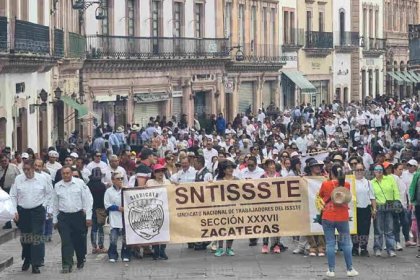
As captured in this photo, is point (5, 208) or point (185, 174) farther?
point (185, 174)

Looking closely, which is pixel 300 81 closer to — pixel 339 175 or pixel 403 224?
pixel 403 224

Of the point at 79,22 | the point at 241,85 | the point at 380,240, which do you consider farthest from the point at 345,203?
the point at 241,85

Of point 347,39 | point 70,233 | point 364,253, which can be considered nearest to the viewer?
point 70,233

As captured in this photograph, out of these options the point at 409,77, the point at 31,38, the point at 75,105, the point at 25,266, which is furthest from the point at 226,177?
the point at 409,77

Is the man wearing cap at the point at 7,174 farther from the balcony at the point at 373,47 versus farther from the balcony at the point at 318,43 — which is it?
the balcony at the point at 373,47

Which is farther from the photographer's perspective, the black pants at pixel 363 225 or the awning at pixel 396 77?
the awning at pixel 396 77

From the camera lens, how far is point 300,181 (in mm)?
21984

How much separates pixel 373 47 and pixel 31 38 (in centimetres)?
5068

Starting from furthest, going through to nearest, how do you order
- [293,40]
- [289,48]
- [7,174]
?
[293,40], [289,48], [7,174]

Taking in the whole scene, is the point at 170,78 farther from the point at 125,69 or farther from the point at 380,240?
the point at 380,240

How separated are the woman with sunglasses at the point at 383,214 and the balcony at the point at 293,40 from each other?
46.1m

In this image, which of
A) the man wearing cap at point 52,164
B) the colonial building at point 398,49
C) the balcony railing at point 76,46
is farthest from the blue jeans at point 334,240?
the colonial building at point 398,49

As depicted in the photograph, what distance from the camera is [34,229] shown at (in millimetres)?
20250

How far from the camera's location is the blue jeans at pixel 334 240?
19469mm
